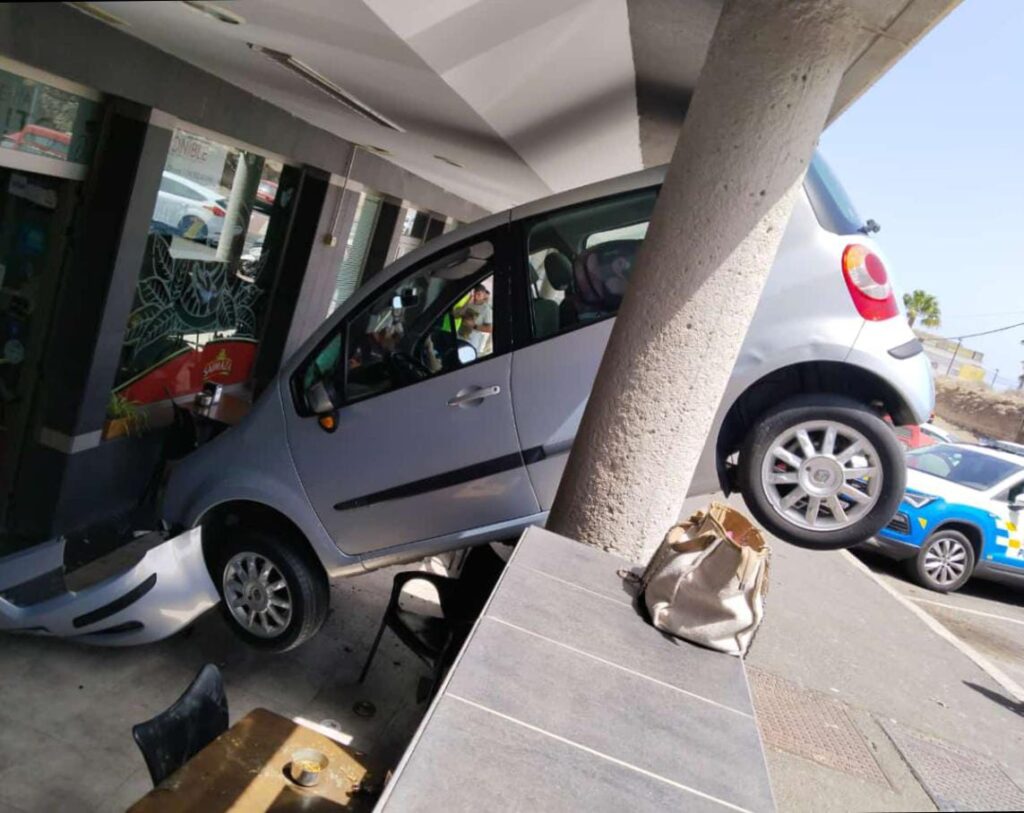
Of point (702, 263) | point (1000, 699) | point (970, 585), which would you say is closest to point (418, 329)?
point (702, 263)

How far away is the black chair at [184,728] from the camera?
300 centimetres

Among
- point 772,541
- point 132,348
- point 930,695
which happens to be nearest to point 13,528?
point 132,348

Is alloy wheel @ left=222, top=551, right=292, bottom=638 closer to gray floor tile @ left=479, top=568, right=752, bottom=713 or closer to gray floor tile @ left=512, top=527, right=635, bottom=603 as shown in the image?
gray floor tile @ left=512, top=527, right=635, bottom=603

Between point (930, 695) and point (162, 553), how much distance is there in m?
5.72

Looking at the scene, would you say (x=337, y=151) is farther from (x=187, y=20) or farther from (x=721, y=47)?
(x=187, y=20)

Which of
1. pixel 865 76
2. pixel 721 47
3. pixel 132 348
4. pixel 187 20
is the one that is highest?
pixel 865 76

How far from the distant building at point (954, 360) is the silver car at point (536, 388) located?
5496cm

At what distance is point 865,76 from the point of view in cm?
457

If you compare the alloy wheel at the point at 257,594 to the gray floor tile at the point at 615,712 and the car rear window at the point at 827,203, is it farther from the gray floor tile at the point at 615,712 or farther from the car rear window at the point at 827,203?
the car rear window at the point at 827,203

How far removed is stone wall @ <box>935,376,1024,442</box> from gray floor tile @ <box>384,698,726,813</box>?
142 ft

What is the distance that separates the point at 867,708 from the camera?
6.45 m

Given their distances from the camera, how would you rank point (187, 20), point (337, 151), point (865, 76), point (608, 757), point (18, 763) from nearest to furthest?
point (187, 20) → point (608, 757) → point (18, 763) → point (865, 76) → point (337, 151)

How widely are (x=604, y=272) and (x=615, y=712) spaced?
238cm

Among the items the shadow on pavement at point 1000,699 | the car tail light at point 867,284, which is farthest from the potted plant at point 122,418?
the shadow on pavement at point 1000,699
